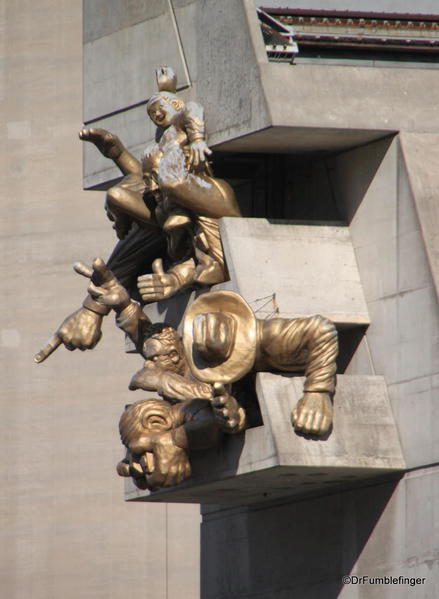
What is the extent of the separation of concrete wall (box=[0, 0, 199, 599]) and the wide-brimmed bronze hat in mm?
12486

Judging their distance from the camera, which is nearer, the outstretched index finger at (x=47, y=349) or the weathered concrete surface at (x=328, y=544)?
the weathered concrete surface at (x=328, y=544)

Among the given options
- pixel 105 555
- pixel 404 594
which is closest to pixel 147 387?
pixel 404 594

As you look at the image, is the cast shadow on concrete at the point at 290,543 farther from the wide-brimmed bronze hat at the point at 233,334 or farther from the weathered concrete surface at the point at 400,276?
the wide-brimmed bronze hat at the point at 233,334

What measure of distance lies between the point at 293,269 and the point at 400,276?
108 cm

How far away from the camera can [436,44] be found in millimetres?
19109

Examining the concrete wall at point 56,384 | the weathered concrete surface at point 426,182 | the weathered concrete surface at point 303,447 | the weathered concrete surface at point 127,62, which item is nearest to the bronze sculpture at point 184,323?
the weathered concrete surface at point 303,447

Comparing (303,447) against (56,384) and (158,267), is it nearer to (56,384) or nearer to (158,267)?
(158,267)

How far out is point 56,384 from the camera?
3023cm

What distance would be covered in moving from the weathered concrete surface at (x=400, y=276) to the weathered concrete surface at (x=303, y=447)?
205mm

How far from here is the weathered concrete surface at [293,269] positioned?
17969mm

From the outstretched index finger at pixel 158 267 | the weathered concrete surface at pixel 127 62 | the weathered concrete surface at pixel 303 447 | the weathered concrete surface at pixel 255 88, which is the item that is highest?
the weathered concrete surface at pixel 127 62

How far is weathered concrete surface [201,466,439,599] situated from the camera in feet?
56.7

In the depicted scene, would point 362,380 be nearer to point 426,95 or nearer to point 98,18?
point 426,95

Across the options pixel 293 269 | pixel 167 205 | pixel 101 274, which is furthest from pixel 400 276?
pixel 101 274
